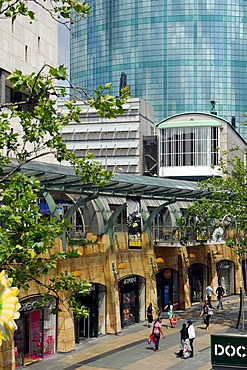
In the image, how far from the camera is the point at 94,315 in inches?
1313

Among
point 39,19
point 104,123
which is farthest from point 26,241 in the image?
point 104,123

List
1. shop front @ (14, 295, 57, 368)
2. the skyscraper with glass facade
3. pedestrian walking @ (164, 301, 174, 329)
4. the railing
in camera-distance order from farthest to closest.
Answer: the skyscraper with glass facade
the railing
pedestrian walking @ (164, 301, 174, 329)
shop front @ (14, 295, 57, 368)

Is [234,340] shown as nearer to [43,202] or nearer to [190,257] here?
[43,202]

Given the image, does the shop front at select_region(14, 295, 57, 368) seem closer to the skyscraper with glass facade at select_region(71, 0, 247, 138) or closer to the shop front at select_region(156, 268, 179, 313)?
the shop front at select_region(156, 268, 179, 313)

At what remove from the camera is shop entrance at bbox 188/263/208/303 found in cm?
4588

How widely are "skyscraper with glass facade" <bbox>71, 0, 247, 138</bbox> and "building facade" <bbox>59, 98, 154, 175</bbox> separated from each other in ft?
193

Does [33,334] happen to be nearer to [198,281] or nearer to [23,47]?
[198,281]

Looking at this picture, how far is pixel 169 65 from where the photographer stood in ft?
531

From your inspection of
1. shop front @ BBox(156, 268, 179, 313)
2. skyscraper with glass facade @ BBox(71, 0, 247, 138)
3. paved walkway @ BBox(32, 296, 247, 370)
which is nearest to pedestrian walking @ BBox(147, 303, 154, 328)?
paved walkway @ BBox(32, 296, 247, 370)

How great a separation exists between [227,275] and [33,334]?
27841mm

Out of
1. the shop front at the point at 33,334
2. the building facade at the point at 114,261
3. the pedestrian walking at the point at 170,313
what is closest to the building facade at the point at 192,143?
the building facade at the point at 114,261

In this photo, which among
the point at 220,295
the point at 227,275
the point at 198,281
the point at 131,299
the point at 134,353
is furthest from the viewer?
the point at 227,275

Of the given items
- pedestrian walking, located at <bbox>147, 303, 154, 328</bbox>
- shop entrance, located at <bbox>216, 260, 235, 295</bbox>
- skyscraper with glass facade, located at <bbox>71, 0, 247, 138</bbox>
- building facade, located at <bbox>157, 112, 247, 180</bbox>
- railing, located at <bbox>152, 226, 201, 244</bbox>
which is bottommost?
pedestrian walking, located at <bbox>147, 303, 154, 328</bbox>

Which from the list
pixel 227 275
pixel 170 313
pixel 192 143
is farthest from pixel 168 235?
pixel 192 143
